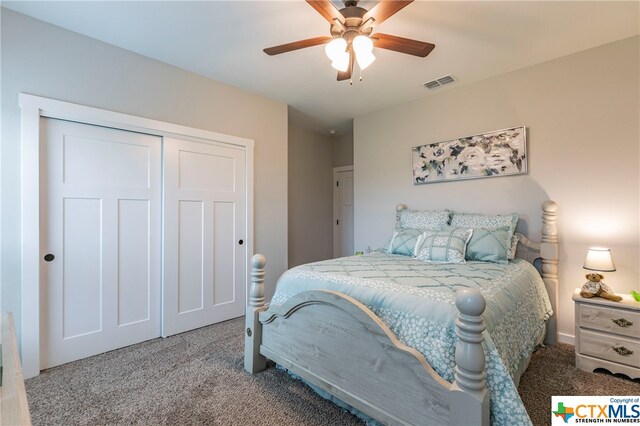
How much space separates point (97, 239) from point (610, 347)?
12.8ft

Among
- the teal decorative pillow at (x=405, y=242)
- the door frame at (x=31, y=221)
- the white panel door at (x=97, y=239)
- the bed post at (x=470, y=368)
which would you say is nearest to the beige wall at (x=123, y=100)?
the door frame at (x=31, y=221)

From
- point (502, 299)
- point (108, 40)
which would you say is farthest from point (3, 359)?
point (108, 40)

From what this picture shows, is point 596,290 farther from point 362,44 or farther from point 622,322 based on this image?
point 362,44

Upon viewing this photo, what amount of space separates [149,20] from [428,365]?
281cm

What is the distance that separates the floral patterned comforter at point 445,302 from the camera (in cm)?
116

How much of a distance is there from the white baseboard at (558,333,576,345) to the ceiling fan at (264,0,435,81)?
8.73 ft

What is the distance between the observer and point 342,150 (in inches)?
203

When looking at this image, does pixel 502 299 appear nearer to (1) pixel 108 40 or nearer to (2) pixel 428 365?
(2) pixel 428 365

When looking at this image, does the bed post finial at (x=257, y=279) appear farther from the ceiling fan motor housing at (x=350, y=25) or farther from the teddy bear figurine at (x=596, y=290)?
the teddy bear figurine at (x=596, y=290)

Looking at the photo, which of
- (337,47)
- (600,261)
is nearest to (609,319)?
(600,261)

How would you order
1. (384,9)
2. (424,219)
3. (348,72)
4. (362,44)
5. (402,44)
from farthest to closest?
(424,219)
(348,72)
(402,44)
(362,44)
(384,9)

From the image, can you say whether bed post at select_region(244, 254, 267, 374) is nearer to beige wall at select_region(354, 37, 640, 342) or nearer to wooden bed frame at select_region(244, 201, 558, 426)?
wooden bed frame at select_region(244, 201, 558, 426)

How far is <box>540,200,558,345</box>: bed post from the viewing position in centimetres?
248

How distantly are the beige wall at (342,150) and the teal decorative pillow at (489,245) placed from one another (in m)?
2.87
